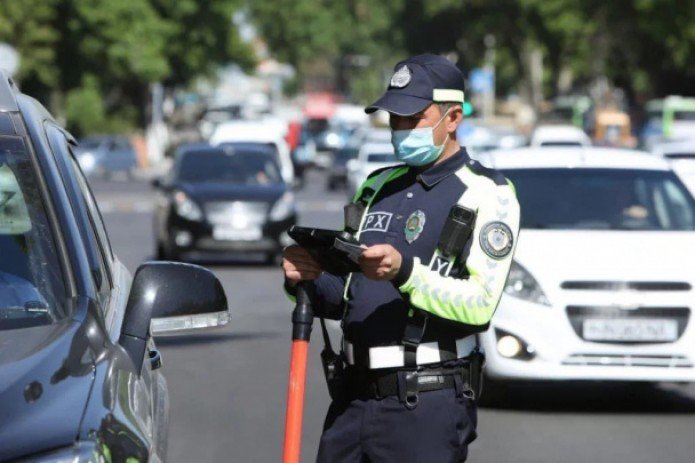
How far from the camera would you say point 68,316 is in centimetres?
385

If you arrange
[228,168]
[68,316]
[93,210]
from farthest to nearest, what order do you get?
[228,168]
[93,210]
[68,316]

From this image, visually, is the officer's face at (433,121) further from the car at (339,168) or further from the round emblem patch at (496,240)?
the car at (339,168)

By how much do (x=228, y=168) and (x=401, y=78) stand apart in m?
20.3

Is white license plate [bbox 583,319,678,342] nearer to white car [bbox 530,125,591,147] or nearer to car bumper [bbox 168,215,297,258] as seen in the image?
car bumper [bbox 168,215,297,258]

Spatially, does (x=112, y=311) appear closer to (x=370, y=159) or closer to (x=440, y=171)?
(x=440, y=171)

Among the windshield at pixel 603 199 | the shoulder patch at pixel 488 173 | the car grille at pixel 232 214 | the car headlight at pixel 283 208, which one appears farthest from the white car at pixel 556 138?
the shoulder patch at pixel 488 173

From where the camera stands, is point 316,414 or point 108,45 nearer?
point 316,414

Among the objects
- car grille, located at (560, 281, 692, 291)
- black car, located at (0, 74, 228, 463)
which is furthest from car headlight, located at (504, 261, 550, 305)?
black car, located at (0, 74, 228, 463)

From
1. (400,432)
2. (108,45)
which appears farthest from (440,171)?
(108,45)

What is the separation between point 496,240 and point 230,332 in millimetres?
11813

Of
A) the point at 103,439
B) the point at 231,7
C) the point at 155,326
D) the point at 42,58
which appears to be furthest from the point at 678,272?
the point at 231,7

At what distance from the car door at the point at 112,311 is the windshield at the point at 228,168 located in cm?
1954

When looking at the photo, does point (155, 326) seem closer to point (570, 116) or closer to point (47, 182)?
point (47, 182)

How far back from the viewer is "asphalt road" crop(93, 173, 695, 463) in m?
9.60
